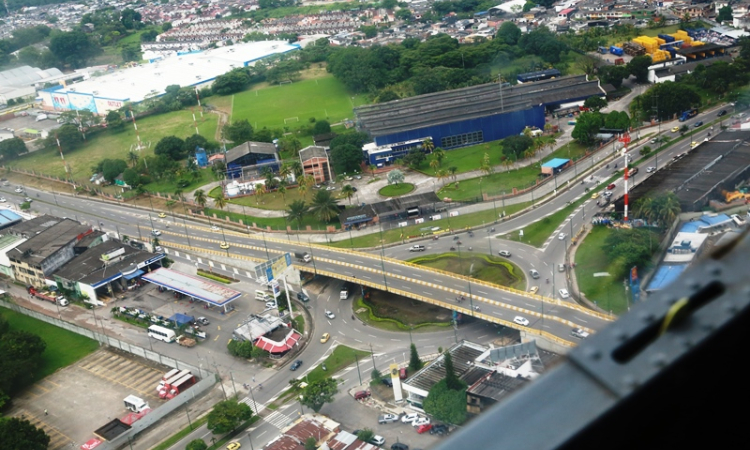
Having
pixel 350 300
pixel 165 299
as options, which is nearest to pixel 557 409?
pixel 350 300

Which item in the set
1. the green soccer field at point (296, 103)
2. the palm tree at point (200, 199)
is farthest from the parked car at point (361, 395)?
the green soccer field at point (296, 103)

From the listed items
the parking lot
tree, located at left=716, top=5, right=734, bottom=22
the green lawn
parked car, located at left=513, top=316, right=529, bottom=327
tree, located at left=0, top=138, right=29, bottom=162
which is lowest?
the parking lot

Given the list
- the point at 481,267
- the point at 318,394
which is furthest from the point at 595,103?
the point at 318,394

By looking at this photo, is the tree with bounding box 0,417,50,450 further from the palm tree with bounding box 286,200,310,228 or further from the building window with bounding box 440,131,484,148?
the building window with bounding box 440,131,484,148

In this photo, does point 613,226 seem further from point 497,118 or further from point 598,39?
point 598,39

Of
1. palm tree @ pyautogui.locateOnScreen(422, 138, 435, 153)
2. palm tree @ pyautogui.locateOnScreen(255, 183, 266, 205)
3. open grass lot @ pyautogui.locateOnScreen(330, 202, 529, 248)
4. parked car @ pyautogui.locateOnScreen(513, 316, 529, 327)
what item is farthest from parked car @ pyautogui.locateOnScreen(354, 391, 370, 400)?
palm tree @ pyautogui.locateOnScreen(422, 138, 435, 153)

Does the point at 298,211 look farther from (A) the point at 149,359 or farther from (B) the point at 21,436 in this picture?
(B) the point at 21,436
